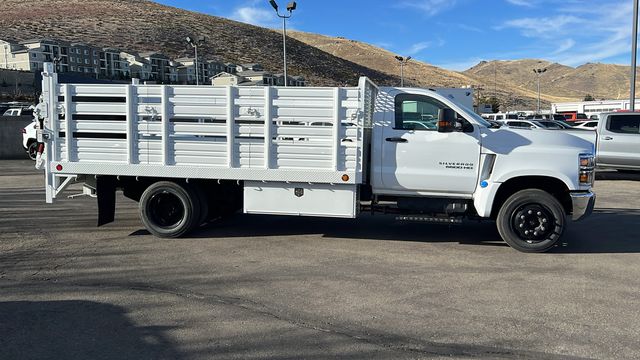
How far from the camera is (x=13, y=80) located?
81.3 meters

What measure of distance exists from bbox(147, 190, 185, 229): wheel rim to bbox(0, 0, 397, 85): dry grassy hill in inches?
3815

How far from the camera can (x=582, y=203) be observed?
270 inches

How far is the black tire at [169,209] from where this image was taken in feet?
25.3

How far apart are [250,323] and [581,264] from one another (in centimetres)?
445

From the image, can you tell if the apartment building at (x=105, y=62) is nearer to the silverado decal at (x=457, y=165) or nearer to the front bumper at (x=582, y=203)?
the silverado decal at (x=457, y=165)

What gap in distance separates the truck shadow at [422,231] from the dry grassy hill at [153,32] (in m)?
95.7

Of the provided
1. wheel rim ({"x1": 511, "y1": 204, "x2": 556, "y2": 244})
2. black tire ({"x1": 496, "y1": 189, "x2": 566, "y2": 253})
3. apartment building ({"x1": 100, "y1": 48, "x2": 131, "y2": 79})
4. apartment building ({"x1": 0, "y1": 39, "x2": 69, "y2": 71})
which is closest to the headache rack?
black tire ({"x1": 496, "y1": 189, "x2": 566, "y2": 253})

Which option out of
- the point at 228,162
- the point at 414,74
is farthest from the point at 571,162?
the point at 414,74

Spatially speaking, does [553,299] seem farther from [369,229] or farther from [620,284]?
[369,229]

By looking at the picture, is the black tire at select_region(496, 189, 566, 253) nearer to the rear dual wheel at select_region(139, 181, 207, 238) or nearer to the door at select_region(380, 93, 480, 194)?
the door at select_region(380, 93, 480, 194)

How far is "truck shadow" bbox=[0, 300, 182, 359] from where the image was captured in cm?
397

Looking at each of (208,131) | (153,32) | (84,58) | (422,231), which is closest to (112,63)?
(84,58)

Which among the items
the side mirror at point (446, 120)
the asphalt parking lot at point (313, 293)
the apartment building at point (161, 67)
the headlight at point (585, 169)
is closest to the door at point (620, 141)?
the asphalt parking lot at point (313, 293)

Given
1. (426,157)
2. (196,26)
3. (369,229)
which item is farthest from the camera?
(196,26)
